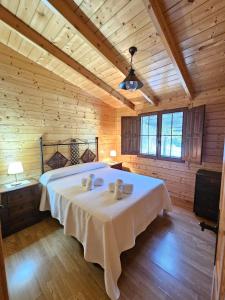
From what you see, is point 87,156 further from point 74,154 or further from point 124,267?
point 124,267

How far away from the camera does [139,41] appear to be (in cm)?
214

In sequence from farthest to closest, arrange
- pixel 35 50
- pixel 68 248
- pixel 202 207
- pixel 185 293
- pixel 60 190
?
pixel 202 207
pixel 35 50
pixel 60 190
pixel 68 248
pixel 185 293

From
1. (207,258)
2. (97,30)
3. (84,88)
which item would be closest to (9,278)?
(207,258)

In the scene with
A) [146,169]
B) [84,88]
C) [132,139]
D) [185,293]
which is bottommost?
[185,293]

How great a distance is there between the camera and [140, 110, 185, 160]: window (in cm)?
353

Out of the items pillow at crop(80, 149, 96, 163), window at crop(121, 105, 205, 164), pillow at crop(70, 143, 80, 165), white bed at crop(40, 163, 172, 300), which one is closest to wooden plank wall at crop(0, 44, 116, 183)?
pillow at crop(70, 143, 80, 165)

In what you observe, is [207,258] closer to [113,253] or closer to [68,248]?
[113,253]

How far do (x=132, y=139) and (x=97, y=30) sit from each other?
2.76 metres

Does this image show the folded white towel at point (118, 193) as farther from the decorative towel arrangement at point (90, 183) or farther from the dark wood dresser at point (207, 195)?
the dark wood dresser at point (207, 195)

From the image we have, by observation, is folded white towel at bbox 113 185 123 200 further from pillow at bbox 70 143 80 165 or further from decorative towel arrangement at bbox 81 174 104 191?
pillow at bbox 70 143 80 165

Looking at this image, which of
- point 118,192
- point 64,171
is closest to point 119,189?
point 118,192

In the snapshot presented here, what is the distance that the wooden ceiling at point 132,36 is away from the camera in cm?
172

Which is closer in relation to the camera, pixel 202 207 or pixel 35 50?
pixel 35 50

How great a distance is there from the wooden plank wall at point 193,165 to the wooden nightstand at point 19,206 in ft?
9.14
